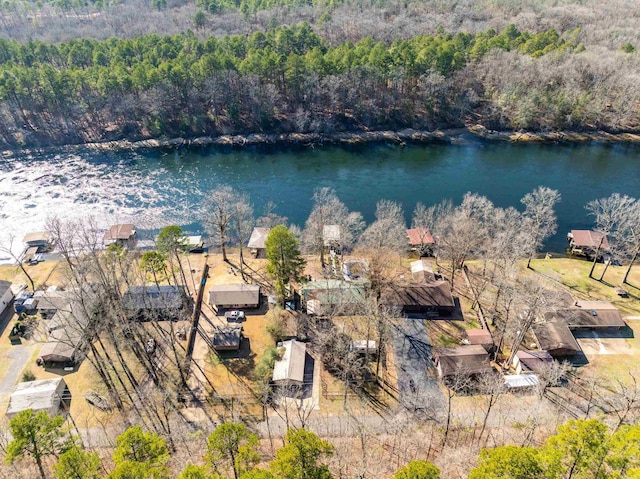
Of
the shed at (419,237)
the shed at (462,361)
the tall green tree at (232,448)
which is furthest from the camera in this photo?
the shed at (419,237)

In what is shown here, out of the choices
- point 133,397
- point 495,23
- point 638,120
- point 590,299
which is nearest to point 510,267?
point 590,299

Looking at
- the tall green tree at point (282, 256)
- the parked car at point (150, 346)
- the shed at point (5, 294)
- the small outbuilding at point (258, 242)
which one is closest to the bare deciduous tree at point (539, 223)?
the tall green tree at point (282, 256)

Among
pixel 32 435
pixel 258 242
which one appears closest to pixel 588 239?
pixel 258 242

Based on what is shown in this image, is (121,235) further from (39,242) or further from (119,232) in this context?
(39,242)

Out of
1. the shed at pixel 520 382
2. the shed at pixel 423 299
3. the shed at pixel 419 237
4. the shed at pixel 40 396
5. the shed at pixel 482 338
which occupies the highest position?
the shed at pixel 419 237

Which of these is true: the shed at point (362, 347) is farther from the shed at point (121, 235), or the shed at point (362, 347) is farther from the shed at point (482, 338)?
the shed at point (121, 235)
